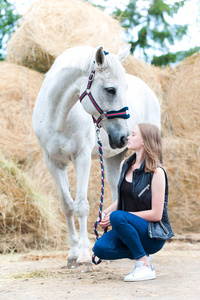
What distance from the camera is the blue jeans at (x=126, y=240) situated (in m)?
2.38

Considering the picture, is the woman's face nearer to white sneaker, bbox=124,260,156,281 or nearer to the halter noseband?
the halter noseband

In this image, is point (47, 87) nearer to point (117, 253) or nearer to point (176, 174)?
point (117, 253)

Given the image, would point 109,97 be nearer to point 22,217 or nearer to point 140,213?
point 140,213

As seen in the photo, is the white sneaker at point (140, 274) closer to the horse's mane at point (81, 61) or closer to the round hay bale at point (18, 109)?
the horse's mane at point (81, 61)

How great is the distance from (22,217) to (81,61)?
1866 millimetres

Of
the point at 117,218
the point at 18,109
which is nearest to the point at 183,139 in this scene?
the point at 18,109

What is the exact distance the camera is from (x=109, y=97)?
2.69 m

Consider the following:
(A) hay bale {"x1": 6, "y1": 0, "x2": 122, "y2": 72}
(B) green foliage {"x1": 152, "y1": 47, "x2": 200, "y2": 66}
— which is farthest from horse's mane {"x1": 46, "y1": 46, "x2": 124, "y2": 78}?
(B) green foliage {"x1": 152, "y1": 47, "x2": 200, "y2": 66}

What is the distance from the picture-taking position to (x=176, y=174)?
4930 millimetres

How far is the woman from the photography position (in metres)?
2.39

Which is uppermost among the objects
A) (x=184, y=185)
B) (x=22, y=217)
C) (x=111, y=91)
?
(x=111, y=91)

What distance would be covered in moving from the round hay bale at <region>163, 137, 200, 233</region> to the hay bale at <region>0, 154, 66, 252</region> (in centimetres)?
146

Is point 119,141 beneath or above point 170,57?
above

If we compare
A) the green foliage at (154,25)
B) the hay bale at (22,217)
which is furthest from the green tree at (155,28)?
the hay bale at (22,217)
